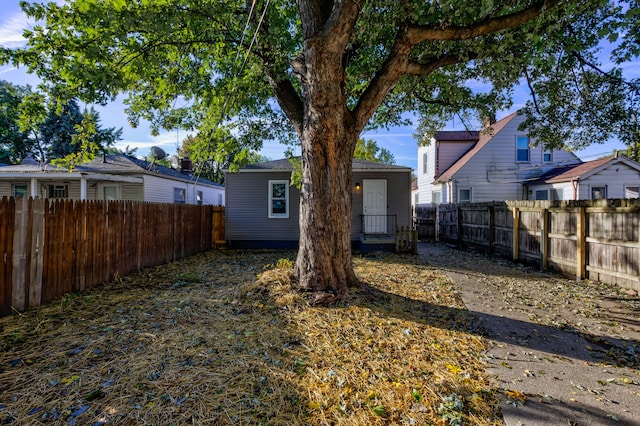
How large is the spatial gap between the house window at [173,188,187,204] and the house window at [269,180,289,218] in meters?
6.29

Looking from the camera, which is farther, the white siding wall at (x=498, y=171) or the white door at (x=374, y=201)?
the white siding wall at (x=498, y=171)

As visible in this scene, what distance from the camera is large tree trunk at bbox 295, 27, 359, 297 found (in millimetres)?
4566

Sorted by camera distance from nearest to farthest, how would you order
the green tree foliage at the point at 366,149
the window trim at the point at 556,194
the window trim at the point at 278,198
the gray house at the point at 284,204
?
the gray house at the point at 284,204
the window trim at the point at 278,198
the window trim at the point at 556,194
the green tree foliage at the point at 366,149

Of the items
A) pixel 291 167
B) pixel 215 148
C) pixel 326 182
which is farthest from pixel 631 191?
pixel 215 148

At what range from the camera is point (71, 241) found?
5.34m

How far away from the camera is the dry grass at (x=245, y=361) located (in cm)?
232

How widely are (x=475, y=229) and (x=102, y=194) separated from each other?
1571 cm

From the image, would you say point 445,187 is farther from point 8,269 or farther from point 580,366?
point 8,269

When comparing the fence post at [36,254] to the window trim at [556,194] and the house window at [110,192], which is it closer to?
the house window at [110,192]

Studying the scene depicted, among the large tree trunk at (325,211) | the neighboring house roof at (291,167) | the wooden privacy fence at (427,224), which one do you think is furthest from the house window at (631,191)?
the large tree trunk at (325,211)

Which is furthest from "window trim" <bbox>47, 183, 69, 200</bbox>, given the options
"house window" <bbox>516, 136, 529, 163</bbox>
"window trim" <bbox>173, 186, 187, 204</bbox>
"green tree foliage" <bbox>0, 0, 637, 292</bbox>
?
"house window" <bbox>516, 136, 529, 163</bbox>

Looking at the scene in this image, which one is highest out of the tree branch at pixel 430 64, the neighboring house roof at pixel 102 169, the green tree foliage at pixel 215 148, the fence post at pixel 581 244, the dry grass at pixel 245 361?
the tree branch at pixel 430 64

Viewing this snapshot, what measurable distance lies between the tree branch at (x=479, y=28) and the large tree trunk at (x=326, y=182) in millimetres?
1216

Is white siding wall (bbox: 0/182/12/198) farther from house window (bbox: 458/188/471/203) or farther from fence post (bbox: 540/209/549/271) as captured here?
house window (bbox: 458/188/471/203)
